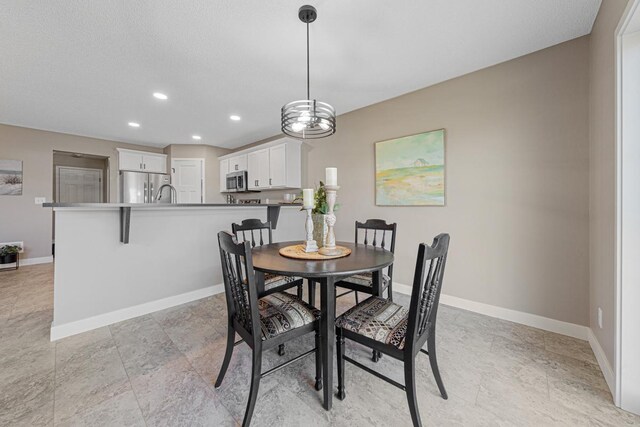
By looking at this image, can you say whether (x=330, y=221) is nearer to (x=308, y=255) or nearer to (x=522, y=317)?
(x=308, y=255)

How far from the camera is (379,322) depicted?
137 centimetres

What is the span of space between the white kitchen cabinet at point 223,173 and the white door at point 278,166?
4.97 ft

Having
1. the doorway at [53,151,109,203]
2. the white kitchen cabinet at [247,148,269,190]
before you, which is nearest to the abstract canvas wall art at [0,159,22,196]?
the doorway at [53,151,109,203]

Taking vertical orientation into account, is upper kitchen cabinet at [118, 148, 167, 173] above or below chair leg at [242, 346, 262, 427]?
above

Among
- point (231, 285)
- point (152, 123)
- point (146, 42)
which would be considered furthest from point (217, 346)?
point (152, 123)

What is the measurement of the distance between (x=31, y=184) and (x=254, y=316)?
5778 millimetres

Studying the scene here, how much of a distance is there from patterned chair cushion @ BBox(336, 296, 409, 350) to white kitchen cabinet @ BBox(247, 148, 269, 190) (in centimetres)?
352

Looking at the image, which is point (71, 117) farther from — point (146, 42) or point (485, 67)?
point (485, 67)

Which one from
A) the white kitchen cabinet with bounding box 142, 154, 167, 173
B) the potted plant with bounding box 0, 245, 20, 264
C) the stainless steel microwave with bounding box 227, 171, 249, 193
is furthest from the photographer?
the white kitchen cabinet with bounding box 142, 154, 167, 173

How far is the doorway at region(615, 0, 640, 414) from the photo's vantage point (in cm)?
138

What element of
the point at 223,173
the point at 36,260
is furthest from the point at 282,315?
the point at 36,260

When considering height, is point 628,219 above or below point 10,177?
below

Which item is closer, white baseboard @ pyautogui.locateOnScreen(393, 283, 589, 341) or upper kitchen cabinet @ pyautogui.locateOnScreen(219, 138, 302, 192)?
white baseboard @ pyautogui.locateOnScreen(393, 283, 589, 341)

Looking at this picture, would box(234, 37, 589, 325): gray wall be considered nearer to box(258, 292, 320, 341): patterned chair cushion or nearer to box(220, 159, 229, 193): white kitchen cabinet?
box(258, 292, 320, 341): patterned chair cushion
